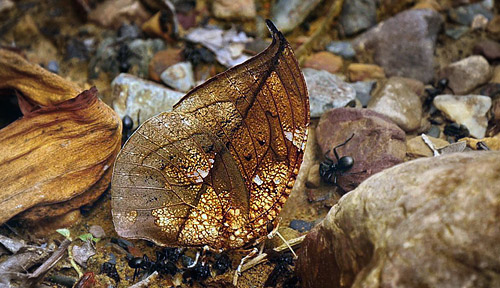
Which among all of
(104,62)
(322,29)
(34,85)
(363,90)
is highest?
(34,85)

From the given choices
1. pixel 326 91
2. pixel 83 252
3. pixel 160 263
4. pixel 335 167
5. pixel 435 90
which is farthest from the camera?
pixel 435 90

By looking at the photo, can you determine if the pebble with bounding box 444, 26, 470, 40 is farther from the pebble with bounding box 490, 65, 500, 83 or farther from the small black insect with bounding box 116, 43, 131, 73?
the small black insect with bounding box 116, 43, 131, 73

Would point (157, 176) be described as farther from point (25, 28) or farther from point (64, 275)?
point (25, 28)

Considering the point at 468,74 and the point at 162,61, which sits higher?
the point at 162,61

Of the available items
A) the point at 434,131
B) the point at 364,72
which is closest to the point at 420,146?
the point at 434,131

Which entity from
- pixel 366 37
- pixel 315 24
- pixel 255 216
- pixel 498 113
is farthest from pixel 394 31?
pixel 255 216

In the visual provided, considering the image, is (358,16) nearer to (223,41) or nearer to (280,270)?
(223,41)

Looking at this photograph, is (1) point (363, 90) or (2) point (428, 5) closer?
(1) point (363, 90)

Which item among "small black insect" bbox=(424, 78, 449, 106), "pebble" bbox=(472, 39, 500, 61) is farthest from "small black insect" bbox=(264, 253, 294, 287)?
"pebble" bbox=(472, 39, 500, 61)

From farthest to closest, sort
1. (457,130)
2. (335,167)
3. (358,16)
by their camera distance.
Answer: (358,16), (457,130), (335,167)
